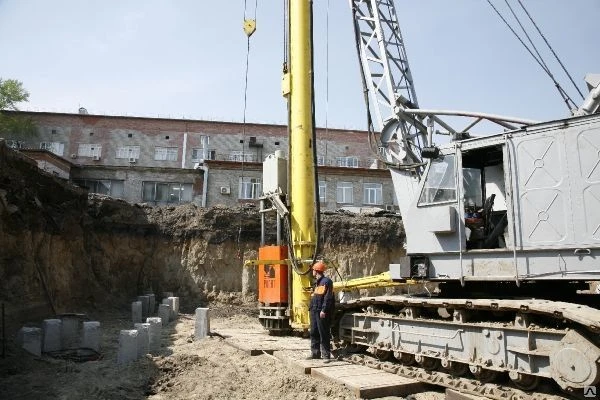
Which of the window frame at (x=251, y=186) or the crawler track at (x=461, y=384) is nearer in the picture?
the crawler track at (x=461, y=384)

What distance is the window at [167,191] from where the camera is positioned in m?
34.3

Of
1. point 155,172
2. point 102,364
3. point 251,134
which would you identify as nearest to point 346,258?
point 102,364

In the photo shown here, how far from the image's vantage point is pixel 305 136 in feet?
35.3

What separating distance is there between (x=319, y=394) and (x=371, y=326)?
2215 mm

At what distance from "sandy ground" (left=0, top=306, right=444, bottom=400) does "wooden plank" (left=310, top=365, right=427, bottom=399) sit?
0.47 feet

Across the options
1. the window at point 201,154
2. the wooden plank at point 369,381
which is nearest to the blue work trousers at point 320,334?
the wooden plank at point 369,381

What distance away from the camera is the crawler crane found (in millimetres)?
5992

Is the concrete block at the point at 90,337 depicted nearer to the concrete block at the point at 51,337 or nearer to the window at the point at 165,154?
the concrete block at the point at 51,337

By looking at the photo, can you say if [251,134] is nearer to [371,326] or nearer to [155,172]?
[155,172]

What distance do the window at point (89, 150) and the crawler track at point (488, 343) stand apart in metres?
39.8

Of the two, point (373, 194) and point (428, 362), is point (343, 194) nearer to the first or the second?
point (373, 194)

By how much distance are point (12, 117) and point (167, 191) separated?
18.9 meters

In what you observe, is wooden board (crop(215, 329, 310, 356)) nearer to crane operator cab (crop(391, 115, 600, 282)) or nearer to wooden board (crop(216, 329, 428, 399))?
wooden board (crop(216, 329, 428, 399))

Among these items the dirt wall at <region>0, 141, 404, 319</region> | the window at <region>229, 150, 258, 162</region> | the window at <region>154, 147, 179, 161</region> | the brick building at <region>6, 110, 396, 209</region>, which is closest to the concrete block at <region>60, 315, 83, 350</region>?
the dirt wall at <region>0, 141, 404, 319</region>
